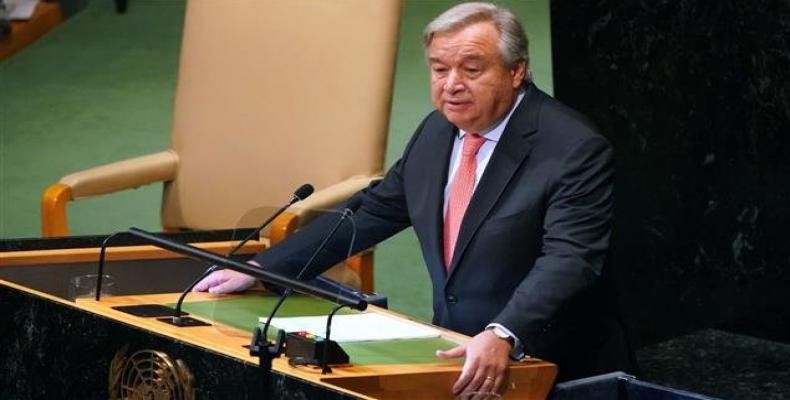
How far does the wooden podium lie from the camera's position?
262cm

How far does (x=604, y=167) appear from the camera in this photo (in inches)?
122

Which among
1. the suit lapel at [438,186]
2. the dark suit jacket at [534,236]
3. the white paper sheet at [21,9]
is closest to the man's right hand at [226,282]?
the dark suit jacket at [534,236]

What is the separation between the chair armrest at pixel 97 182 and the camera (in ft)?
13.7

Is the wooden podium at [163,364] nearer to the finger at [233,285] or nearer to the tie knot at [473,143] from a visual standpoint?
Result: the finger at [233,285]

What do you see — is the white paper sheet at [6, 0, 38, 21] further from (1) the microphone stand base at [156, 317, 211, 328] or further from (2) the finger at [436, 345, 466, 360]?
(2) the finger at [436, 345, 466, 360]

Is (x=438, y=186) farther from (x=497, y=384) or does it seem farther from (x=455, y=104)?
(x=497, y=384)

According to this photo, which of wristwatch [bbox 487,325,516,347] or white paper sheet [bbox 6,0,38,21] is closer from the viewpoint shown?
wristwatch [bbox 487,325,516,347]

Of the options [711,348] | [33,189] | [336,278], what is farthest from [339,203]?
[33,189]

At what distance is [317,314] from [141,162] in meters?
1.45

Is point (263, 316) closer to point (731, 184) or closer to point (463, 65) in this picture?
point (463, 65)

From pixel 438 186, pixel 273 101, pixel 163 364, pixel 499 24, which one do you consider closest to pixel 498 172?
pixel 438 186

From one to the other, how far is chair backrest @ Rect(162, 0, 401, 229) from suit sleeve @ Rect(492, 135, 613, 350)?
3.78 ft

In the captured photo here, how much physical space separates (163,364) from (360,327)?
370mm

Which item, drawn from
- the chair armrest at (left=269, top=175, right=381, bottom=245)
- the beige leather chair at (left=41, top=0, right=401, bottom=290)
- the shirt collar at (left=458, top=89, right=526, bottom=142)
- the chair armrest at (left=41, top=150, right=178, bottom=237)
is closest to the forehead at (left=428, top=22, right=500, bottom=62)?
the shirt collar at (left=458, top=89, right=526, bottom=142)
